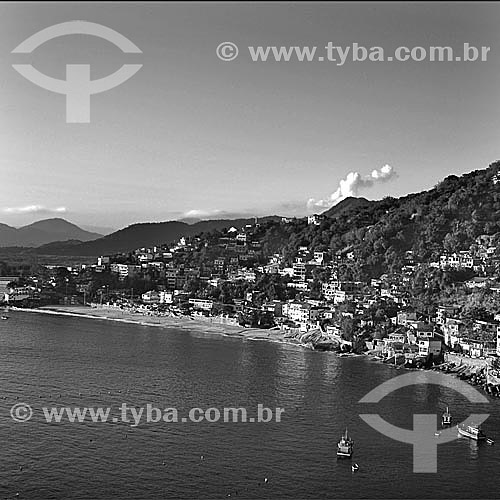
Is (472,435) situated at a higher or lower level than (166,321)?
lower

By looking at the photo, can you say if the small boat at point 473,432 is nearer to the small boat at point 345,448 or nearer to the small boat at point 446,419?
the small boat at point 446,419

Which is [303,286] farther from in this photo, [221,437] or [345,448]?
[345,448]

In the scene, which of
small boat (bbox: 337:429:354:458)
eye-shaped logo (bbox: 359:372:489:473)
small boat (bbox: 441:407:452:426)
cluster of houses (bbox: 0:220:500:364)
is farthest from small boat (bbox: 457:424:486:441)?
cluster of houses (bbox: 0:220:500:364)

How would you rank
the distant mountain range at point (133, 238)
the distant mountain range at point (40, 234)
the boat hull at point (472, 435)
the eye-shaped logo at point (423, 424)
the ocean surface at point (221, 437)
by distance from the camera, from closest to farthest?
1. the ocean surface at point (221, 437)
2. the eye-shaped logo at point (423, 424)
3. the boat hull at point (472, 435)
4. the distant mountain range at point (133, 238)
5. the distant mountain range at point (40, 234)

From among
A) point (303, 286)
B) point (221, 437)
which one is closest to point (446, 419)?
point (221, 437)

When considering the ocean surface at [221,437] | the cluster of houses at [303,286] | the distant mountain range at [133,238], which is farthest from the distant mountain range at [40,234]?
the ocean surface at [221,437]

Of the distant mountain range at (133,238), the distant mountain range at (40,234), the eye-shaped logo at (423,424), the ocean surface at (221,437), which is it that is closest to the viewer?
the ocean surface at (221,437)

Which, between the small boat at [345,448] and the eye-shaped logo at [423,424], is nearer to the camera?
the small boat at [345,448]
